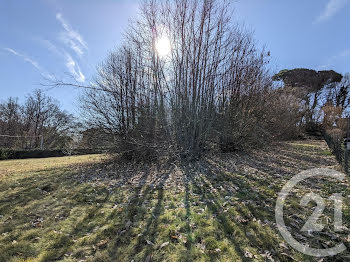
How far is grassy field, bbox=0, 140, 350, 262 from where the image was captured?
2.01 meters

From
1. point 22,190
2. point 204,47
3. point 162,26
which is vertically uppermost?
point 162,26

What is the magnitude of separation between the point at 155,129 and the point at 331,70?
26.4m

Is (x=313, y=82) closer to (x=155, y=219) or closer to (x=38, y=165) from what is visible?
(x=155, y=219)

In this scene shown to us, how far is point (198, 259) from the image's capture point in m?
1.88

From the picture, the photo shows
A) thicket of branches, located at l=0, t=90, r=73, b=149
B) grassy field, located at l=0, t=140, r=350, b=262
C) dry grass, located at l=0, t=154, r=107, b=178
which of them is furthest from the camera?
thicket of branches, located at l=0, t=90, r=73, b=149

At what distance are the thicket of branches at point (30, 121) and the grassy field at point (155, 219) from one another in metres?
18.2

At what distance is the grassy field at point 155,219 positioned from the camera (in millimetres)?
2010

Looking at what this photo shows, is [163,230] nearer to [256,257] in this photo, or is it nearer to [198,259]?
[198,259]

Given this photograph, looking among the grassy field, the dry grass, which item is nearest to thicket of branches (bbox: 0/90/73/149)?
the dry grass

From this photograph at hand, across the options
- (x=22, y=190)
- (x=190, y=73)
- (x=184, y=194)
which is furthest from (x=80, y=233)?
(x=190, y=73)

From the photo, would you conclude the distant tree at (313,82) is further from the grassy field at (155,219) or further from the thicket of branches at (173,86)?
the grassy field at (155,219)

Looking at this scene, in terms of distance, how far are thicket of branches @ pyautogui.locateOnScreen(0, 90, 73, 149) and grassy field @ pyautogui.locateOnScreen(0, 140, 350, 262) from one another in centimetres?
1817

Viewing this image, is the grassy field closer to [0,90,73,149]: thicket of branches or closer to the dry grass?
the dry grass

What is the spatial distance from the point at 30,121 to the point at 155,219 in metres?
26.5
